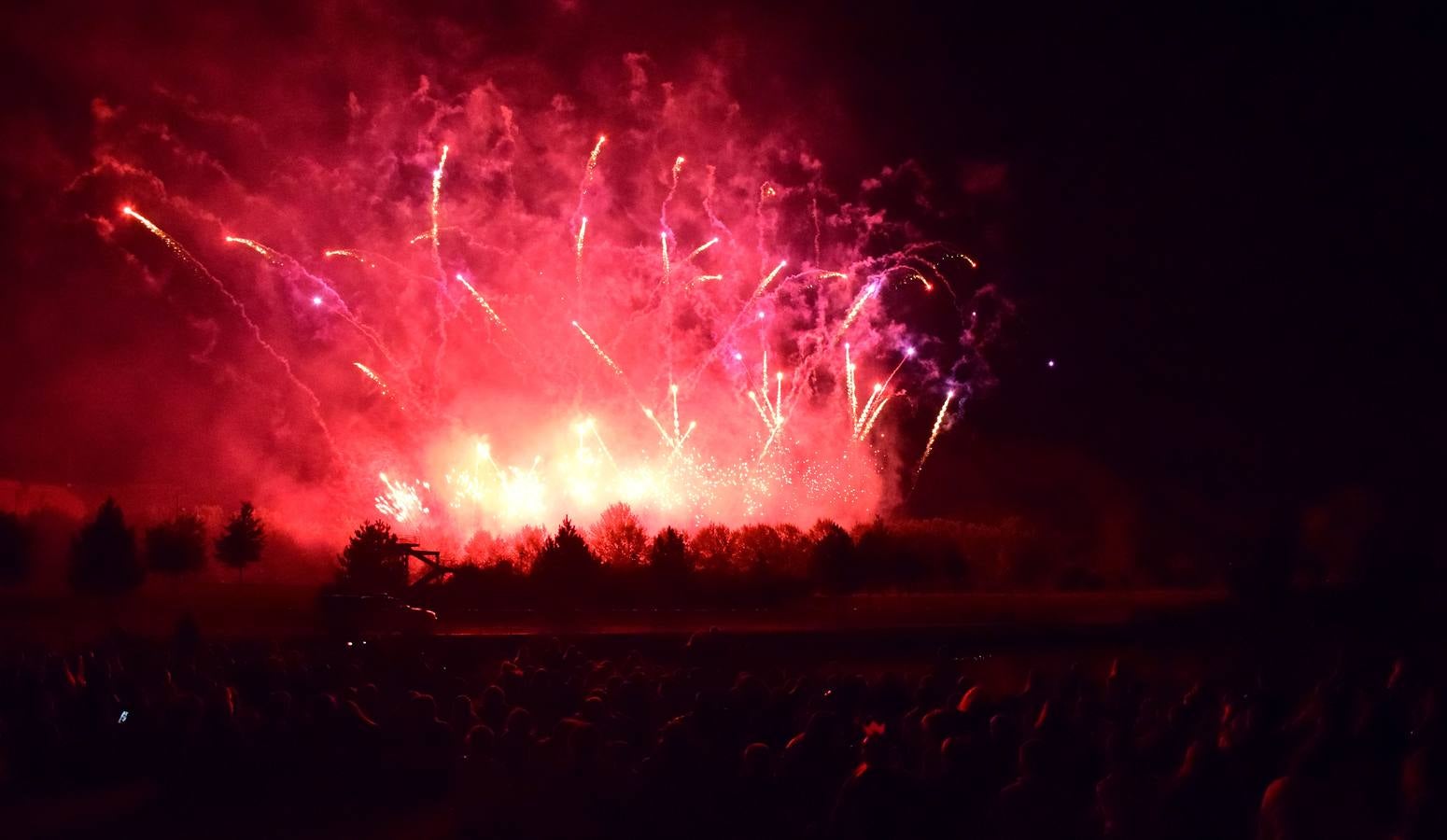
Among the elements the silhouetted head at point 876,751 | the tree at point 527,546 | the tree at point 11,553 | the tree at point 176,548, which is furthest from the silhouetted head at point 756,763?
the tree at point 11,553

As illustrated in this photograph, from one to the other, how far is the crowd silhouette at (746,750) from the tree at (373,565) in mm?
17642

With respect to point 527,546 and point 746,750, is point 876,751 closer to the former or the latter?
point 746,750

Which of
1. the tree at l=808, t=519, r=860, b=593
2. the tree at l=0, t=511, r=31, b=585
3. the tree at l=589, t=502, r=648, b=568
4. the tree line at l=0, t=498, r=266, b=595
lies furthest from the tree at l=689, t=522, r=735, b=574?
the tree at l=0, t=511, r=31, b=585

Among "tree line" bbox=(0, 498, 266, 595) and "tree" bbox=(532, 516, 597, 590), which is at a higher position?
"tree line" bbox=(0, 498, 266, 595)

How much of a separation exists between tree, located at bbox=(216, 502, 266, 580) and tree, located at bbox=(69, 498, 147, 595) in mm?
3541

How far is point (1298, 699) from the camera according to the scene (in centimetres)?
784

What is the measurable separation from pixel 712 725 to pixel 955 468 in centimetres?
4492

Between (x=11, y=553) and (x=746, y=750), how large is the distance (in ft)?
115

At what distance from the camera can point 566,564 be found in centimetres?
2942

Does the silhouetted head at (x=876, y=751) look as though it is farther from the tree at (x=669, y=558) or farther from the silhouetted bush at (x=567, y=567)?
the tree at (x=669, y=558)

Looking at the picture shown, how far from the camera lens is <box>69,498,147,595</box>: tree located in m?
30.5

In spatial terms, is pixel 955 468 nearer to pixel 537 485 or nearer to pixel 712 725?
pixel 537 485

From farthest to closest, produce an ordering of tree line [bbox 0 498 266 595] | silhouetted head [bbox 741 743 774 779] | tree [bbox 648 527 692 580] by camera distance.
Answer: tree line [bbox 0 498 266 595], tree [bbox 648 527 692 580], silhouetted head [bbox 741 743 774 779]

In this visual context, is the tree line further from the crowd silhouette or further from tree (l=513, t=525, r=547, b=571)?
the crowd silhouette
